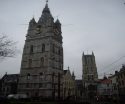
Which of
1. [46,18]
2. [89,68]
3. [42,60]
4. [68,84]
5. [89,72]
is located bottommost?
[68,84]

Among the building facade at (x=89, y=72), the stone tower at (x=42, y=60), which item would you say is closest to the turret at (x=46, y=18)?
the stone tower at (x=42, y=60)

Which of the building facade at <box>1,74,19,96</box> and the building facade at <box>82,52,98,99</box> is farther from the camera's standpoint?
the building facade at <box>82,52,98,99</box>

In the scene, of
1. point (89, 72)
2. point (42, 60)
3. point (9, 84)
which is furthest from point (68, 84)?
point (89, 72)

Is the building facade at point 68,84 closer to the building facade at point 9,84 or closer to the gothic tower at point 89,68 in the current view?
the building facade at point 9,84

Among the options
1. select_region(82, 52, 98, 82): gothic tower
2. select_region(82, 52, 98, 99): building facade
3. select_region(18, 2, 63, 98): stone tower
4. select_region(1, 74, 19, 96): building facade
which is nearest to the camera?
select_region(18, 2, 63, 98): stone tower

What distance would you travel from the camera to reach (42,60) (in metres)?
52.4

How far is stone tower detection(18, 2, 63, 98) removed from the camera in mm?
49094

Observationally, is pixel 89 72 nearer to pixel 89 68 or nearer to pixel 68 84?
pixel 89 68

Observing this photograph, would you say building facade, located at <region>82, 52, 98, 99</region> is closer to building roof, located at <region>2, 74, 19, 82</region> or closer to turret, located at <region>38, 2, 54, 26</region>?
building roof, located at <region>2, 74, 19, 82</region>

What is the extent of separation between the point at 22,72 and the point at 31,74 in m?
4.02

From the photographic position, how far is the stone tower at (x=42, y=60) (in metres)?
49.1

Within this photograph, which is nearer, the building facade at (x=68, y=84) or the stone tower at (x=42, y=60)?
the stone tower at (x=42, y=60)

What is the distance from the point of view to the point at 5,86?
70188mm

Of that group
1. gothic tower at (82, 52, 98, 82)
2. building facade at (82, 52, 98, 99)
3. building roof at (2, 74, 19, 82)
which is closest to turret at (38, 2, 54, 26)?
building roof at (2, 74, 19, 82)
